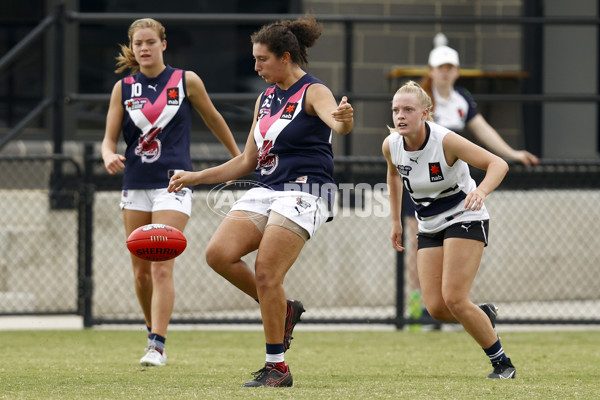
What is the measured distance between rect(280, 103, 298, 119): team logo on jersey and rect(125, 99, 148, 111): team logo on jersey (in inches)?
54.8

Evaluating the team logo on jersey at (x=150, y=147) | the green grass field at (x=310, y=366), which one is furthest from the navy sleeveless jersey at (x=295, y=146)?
the team logo on jersey at (x=150, y=147)

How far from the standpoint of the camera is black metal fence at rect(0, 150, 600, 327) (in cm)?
942

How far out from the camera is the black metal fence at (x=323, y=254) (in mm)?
9422

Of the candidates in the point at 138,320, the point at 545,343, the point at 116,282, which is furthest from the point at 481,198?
the point at 116,282

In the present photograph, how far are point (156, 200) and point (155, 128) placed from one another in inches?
17.7

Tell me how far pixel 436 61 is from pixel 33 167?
4.16 meters

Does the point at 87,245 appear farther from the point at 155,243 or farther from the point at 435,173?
the point at 435,173

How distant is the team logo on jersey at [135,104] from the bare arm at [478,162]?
6.49ft

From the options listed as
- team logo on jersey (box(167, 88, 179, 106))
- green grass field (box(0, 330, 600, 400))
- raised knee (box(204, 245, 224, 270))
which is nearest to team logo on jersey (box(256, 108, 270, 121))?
raised knee (box(204, 245, 224, 270))

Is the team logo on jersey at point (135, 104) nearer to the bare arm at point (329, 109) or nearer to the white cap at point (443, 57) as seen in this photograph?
the bare arm at point (329, 109)

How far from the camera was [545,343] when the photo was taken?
8.36 meters

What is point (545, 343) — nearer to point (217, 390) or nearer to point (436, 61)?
point (436, 61)

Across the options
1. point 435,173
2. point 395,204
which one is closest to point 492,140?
point 395,204

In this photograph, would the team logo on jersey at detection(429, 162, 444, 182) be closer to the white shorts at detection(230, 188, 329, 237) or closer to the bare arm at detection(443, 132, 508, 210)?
the bare arm at detection(443, 132, 508, 210)
